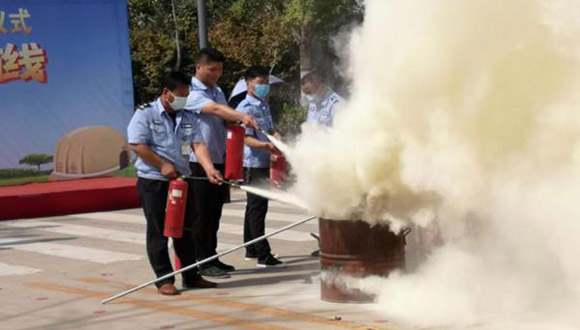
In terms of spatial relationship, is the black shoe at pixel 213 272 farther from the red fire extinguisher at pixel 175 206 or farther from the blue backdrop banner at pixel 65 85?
the blue backdrop banner at pixel 65 85

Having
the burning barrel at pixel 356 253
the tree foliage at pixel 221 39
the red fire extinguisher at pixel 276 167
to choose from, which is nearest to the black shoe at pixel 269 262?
the red fire extinguisher at pixel 276 167

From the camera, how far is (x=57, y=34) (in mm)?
16859

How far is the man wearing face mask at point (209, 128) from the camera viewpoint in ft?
30.1

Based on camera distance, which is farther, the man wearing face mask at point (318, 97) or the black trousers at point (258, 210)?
the man wearing face mask at point (318, 97)

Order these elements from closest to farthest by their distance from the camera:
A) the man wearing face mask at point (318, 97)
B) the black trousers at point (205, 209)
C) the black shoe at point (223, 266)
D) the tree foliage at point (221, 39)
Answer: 1. the black trousers at point (205, 209)
2. the black shoe at point (223, 266)
3. the man wearing face mask at point (318, 97)
4. the tree foliage at point (221, 39)

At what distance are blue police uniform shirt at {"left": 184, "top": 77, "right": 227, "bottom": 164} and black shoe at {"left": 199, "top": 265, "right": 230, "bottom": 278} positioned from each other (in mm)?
957

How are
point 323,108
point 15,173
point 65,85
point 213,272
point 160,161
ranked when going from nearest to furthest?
point 160,161
point 213,272
point 323,108
point 15,173
point 65,85

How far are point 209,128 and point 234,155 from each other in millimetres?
363

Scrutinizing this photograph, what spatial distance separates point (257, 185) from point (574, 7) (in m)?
4.43

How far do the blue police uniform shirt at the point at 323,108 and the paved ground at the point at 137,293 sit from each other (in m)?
1.35

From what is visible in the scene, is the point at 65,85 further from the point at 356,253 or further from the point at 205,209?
the point at 356,253

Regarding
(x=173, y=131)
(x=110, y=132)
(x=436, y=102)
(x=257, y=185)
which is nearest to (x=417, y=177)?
(x=436, y=102)

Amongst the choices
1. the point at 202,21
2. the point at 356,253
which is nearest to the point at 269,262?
the point at 356,253

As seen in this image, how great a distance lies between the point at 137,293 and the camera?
347 inches
